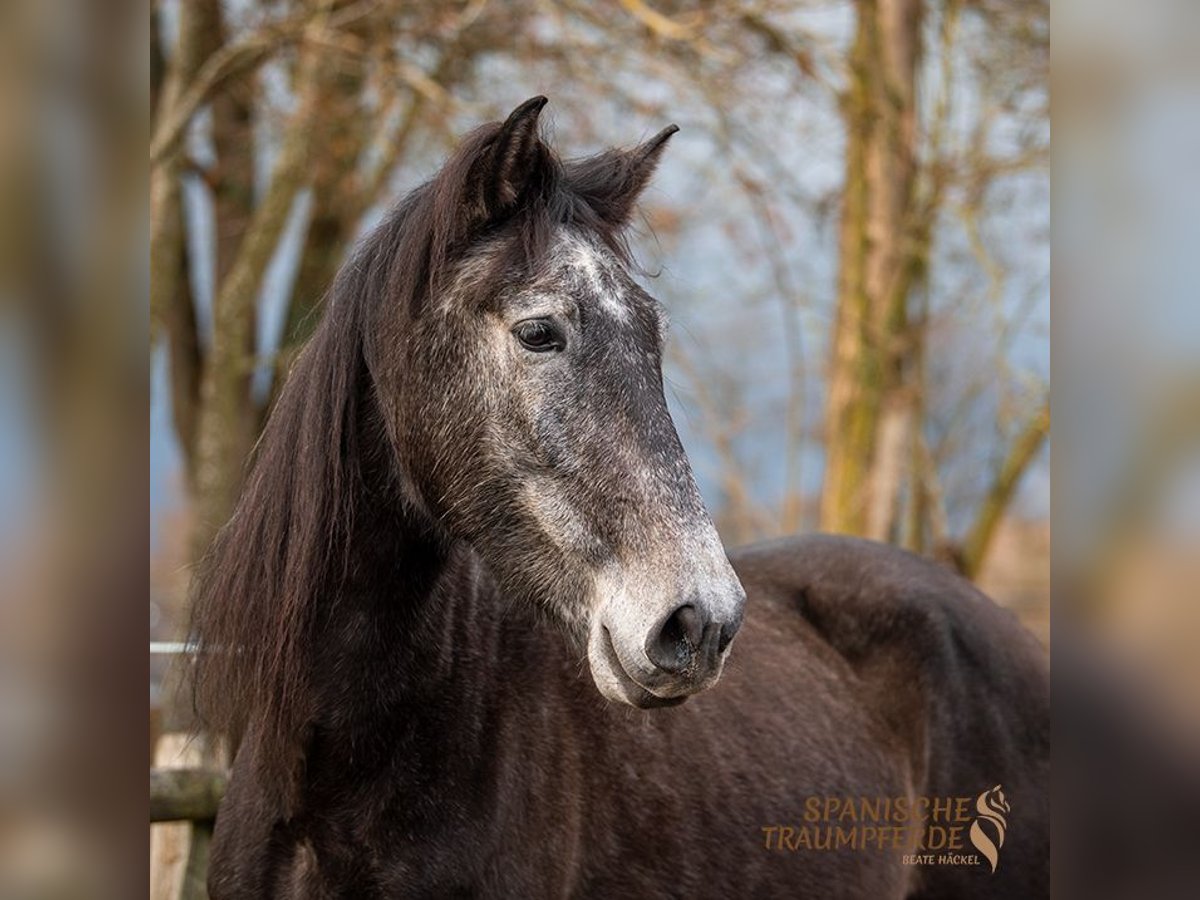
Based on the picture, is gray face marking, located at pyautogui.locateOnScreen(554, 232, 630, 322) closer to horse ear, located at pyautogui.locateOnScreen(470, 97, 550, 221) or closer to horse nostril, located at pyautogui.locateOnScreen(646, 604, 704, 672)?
horse ear, located at pyautogui.locateOnScreen(470, 97, 550, 221)

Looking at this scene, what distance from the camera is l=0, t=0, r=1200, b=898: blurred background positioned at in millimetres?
1824

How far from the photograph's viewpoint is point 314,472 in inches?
83.8

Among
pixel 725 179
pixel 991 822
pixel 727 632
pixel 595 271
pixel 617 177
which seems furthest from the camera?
pixel 725 179

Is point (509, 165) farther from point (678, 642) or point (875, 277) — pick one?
point (875, 277)

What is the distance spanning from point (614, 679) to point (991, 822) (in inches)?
69.4

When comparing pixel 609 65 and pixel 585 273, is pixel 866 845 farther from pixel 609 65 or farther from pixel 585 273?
pixel 609 65

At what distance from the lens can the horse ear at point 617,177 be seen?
2.23m

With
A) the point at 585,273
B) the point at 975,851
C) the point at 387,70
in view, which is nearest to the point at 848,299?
the point at 387,70

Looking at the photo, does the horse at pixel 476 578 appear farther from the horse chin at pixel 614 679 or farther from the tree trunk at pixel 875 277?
the tree trunk at pixel 875 277

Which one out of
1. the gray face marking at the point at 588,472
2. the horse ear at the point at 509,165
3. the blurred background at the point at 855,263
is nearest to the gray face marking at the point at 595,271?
the gray face marking at the point at 588,472

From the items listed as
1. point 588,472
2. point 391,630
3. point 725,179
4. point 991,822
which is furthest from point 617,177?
point 725,179

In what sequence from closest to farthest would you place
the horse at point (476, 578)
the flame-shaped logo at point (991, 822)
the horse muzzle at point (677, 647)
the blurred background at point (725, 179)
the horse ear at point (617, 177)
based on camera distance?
the horse muzzle at point (677, 647) < the horse at point (476, 578) < the horse ear at point (617, 177) < the flame-shaped logo at point (991, 822) < the blurred background at point (725, 179)
